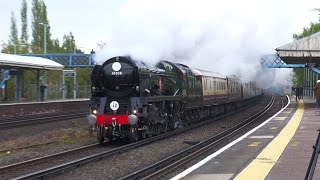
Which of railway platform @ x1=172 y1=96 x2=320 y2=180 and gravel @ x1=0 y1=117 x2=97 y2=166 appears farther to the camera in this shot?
gravel @ x1=0 y1=117 x2=97 y2=166

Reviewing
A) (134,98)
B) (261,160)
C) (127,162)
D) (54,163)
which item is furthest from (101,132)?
(261,160)

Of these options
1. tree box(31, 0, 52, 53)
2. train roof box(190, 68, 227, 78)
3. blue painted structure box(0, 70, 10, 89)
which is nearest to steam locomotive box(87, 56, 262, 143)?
train roof box(190, 68, 227, 78)

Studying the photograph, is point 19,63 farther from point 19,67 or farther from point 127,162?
point 127,162

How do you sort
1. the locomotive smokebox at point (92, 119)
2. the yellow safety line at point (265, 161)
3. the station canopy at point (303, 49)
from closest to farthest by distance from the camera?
the yellow safety line at point (265, 161), the locomotive smokebox at point (92, 119), the station canopy at point (303, 49)

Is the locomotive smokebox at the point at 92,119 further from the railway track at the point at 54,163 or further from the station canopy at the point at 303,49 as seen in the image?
the station canopy at the point at 303,49

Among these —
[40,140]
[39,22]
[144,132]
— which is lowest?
[40,140]

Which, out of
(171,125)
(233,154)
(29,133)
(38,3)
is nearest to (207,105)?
(171,125)

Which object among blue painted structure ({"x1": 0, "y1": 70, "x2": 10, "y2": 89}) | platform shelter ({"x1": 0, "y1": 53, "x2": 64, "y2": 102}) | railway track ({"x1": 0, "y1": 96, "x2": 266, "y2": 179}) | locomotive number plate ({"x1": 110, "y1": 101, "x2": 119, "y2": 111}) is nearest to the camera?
railway track ({"x1": 0, "y1": 96, "x2": 266, "y2": 179})

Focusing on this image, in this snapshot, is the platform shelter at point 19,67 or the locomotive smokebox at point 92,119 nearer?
the locomotive smokebox at point 92,119

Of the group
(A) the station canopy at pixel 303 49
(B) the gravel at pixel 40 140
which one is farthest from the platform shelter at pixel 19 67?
(A) the station canopy at pixel 303 49

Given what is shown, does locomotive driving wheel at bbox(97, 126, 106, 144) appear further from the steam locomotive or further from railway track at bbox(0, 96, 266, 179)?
railway track at bbox(0, 96, 266, 179)

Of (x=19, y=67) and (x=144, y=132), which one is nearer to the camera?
(x=144, y=132)

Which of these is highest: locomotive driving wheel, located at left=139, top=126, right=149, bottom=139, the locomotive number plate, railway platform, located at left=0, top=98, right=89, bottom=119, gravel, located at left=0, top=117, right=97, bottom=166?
the locomotive number plate

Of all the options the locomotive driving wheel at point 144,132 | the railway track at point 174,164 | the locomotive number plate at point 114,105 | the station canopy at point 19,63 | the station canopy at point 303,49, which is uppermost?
the station canopy at point 303,49
